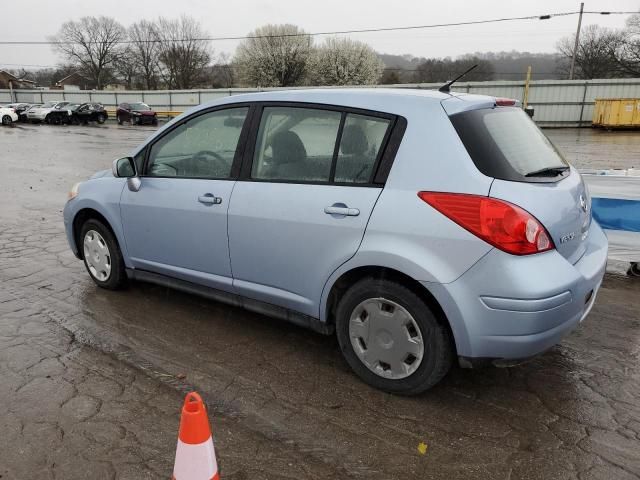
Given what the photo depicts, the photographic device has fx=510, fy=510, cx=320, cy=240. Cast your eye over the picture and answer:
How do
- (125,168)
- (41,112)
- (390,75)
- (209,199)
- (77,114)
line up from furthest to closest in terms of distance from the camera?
1. (390,75)
2. (77,114)
3. (41,112)
4. (125,168)
5. (209,199)

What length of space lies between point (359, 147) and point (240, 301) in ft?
4.64

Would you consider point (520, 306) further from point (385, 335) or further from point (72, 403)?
point (72, 403)

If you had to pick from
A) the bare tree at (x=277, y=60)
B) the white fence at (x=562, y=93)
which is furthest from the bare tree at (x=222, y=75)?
the white fence at (x=562, y=93)

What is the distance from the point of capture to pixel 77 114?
116 feet

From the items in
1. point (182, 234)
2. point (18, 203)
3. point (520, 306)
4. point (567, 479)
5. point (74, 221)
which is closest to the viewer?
point (567, 479)

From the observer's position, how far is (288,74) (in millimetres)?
63844

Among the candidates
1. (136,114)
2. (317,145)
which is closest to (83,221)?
(317,145)

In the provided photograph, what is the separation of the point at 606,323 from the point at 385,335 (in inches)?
85.2

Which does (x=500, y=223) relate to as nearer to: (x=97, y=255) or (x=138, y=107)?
(x=97, y=255)

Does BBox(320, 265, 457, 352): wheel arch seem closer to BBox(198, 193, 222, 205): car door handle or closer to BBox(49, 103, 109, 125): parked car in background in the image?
BBox(198, 193, 222, 205): car door handle

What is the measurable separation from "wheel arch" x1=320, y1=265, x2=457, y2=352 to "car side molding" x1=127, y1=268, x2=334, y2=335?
4.3 inches

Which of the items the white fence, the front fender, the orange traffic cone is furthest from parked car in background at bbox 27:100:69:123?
the orange traffic cone

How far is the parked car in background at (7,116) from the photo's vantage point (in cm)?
→ 3328

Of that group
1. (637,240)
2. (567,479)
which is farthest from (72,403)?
(637,240)
